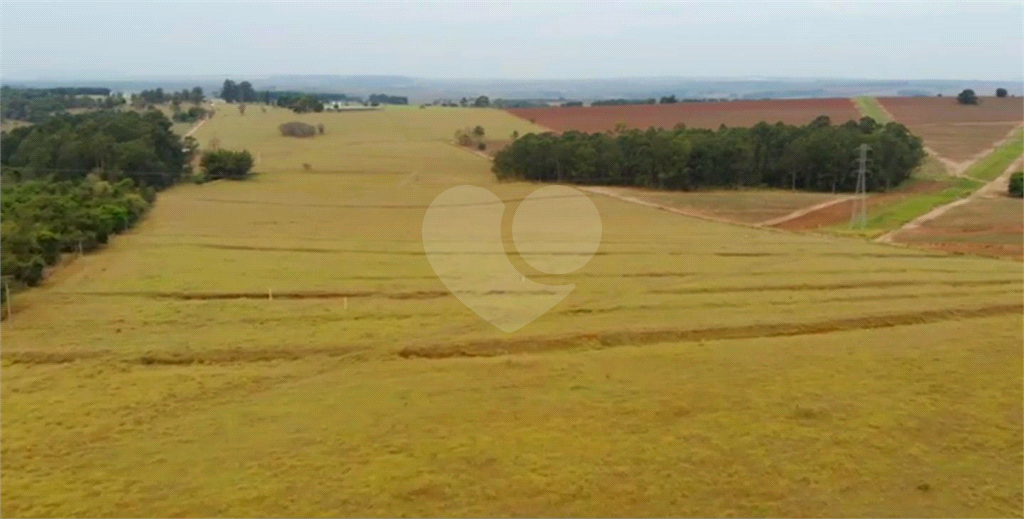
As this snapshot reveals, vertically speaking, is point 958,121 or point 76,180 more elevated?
point 958,121

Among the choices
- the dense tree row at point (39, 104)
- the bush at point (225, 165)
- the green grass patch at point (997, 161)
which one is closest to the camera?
the bush at point (225, 165)

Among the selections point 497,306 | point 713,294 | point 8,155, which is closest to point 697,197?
point 713,294

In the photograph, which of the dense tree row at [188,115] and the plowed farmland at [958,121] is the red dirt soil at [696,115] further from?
the dense tree row at [188,115]

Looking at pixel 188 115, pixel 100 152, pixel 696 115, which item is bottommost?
pixel 100 152

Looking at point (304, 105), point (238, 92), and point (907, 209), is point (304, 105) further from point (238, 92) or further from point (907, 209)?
point (907, 209)

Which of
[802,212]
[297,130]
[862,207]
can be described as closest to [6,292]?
[802,212]

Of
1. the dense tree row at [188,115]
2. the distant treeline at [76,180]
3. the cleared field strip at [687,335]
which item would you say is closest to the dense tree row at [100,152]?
the distant treeline at [76,180]
